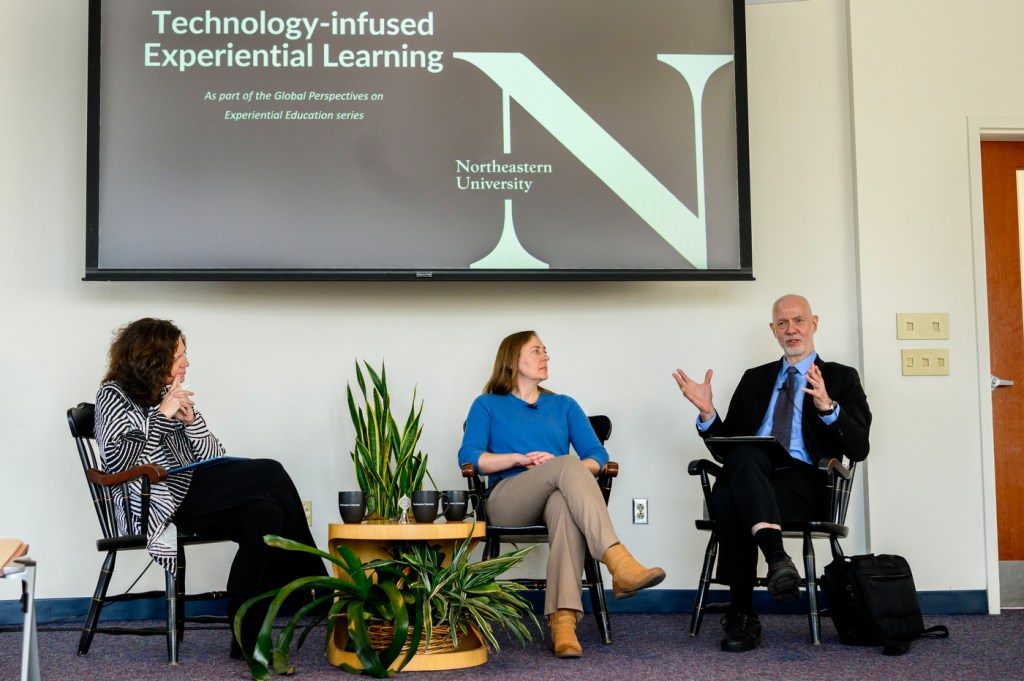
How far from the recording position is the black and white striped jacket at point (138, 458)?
315 centimetres

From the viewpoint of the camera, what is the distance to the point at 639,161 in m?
4.09

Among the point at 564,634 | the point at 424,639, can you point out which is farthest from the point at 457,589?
the point at 564,634

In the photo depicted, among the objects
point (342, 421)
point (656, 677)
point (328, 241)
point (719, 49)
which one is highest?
point (719, 49)

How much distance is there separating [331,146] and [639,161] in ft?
3.93

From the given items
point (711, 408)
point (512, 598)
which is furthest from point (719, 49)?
point (512, 598)

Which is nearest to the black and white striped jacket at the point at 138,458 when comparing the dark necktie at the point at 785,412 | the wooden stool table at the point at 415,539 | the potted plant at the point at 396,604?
the potted plant at the point at 396,604

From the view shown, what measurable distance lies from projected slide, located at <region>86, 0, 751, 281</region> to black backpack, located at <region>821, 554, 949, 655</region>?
127 centimetres

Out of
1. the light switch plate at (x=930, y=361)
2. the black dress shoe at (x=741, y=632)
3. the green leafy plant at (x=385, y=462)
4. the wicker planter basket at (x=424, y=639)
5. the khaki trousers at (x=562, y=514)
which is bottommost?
the black dress shoe at (x=741, y=632)

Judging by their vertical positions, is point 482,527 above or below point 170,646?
above

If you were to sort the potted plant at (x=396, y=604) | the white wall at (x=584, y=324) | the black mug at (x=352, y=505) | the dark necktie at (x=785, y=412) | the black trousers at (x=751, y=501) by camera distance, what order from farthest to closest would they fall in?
the white wall at (x=584, y=324) → the dark necktie at (x=785, y=412) → the black trousers at (x=751, y=501) → the black mug at (x=352, y=505) → the potted plant at (x=396, y=604)

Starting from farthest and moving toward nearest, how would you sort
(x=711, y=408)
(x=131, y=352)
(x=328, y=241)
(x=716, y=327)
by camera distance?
(x=716, y=327) < (x=328, y=241) < (x=711, y=408) < (x=131, y=352)

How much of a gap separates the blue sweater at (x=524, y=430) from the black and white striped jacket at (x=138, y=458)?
3.24 feet

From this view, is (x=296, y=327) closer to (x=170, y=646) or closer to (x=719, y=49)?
(x=170, y=646)

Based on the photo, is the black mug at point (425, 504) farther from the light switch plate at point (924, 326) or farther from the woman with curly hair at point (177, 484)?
the light switch plate at point (924, 326)
